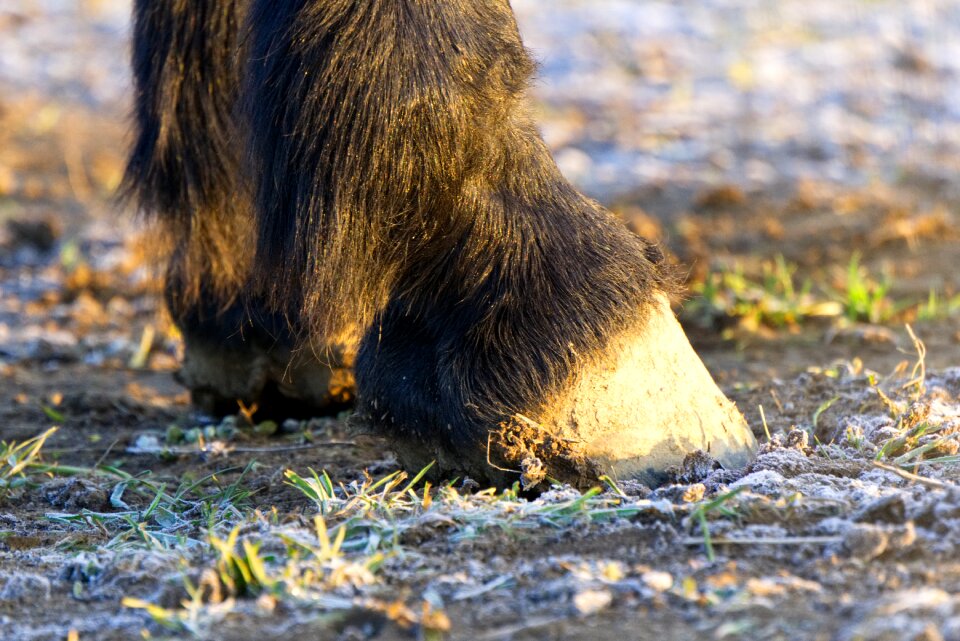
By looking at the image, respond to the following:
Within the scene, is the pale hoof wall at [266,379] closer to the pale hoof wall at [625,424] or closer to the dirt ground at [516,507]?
the dirt ground at [516,507]

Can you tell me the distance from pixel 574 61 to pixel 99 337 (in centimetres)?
417

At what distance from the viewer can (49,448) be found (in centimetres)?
293

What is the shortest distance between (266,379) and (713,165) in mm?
3827

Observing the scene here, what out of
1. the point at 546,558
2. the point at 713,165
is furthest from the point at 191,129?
the point at 713,165

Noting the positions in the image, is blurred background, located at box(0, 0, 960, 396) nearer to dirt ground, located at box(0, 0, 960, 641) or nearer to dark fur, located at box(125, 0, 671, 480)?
dirt ground, located at box(0, 0, 960, 641)

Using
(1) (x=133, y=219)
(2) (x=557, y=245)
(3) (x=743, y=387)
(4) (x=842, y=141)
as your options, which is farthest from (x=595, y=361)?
(4) (x=842, y=141)

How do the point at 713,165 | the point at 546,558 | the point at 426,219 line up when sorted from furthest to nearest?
1. the point at 713,165
2. the point at 426,219
3. the point at 546,558

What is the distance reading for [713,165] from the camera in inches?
241

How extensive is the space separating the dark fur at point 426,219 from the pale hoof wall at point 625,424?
41 millimetres

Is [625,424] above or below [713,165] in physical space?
below

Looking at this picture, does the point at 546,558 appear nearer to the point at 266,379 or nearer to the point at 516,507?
Answer: the point at 516,507

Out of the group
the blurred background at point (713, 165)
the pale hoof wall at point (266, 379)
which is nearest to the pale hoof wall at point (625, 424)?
the blurred background at point (713, 165)

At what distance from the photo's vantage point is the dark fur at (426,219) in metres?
1.95

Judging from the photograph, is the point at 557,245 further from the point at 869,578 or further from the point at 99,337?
the point at 99,337
